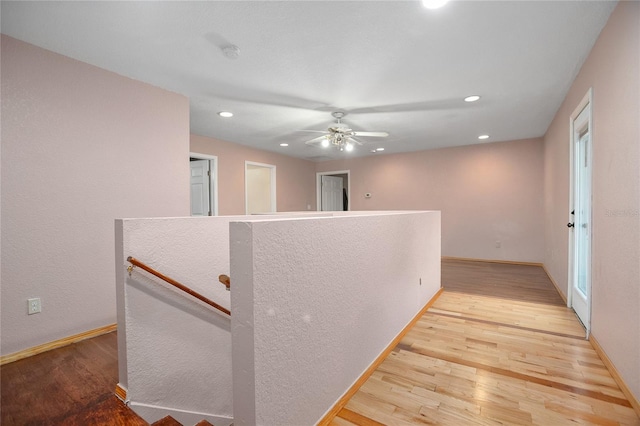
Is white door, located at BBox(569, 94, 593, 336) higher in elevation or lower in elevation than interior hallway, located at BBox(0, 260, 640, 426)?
higher

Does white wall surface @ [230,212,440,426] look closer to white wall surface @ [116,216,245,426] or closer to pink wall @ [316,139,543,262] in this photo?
white wall surface @ [116,216,245,426]

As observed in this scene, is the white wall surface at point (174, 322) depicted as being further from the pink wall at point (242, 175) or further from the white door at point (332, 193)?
the white door at point (332, 193)

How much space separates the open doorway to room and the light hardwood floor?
16.4 feet

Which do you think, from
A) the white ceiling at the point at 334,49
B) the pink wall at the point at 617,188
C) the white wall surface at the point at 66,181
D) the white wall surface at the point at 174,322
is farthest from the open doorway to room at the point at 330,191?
the white wall surface at the point at 174,322

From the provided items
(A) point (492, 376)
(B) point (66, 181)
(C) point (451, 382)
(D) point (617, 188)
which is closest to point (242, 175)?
(B) point (66, 181)

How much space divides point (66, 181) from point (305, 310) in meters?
2.54

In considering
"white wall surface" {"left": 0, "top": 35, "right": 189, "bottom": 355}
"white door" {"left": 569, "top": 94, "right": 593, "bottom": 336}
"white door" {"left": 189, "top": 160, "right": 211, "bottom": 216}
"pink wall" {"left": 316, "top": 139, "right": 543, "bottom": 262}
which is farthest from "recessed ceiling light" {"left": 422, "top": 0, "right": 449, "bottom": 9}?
"pink wall" {"left": 316, "top": 139, "right": 543, "bottom": 262}

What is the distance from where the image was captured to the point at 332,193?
8289mm

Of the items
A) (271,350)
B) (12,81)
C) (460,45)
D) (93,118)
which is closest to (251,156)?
(93,118)

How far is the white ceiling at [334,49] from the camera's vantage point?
1924 millimetres

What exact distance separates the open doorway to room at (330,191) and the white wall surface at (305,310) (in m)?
5.49

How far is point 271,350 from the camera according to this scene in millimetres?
1197

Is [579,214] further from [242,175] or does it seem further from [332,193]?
[332,193]

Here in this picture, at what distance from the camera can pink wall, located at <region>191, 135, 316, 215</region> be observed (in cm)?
543
